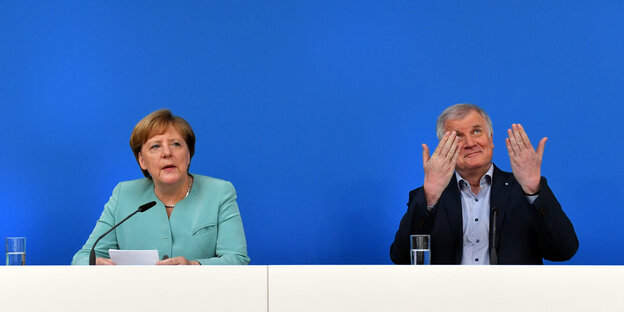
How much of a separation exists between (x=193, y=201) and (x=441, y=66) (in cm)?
141

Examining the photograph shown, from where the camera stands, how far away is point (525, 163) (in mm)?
2416

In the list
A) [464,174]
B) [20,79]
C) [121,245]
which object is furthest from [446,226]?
[20,79]

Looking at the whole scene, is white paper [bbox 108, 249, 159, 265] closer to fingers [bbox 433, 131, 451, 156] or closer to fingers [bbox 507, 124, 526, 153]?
fingers [bbox 433, 131, 451, 156]

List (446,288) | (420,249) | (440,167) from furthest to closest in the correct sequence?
(440,167) < (420,249) < (446,288)

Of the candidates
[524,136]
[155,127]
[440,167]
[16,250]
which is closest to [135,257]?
[16,250]

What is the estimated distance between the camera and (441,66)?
3.34m

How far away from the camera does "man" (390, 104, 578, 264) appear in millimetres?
2439

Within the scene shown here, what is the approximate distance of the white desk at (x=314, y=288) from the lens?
178 centimetres

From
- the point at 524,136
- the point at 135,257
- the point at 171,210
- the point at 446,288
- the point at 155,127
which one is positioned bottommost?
the point at 446,288

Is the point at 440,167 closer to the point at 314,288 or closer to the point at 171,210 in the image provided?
the point at 314,288

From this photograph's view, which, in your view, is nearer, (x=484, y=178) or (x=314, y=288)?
(x=314, y=288)

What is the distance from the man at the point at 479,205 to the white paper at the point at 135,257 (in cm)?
92

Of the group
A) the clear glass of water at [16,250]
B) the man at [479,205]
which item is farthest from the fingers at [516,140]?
the clear glass of water at [16,250]

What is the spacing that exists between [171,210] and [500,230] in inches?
50.1
